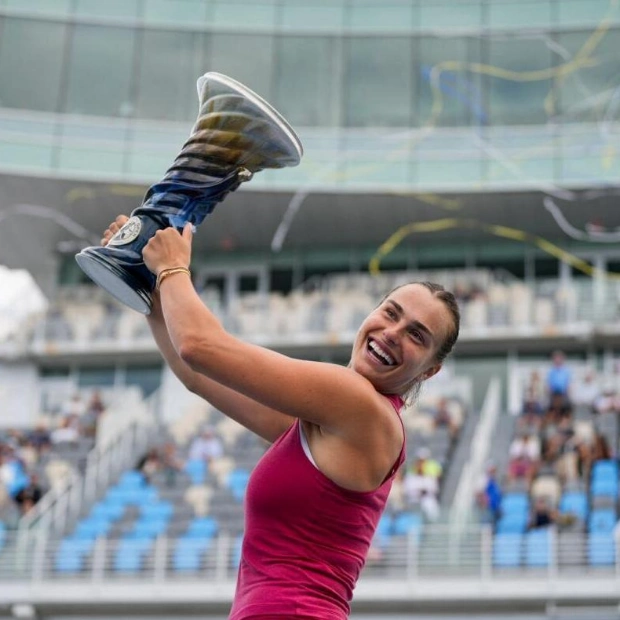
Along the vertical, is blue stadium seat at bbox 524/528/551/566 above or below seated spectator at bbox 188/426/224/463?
below

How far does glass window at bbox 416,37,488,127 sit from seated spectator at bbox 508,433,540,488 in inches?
383

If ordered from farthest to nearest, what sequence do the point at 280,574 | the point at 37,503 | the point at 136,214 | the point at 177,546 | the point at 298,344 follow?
the point at 298,344 < the point at 37,503 < the point at 177,546 < the point at 136,214 < the point at 280,574

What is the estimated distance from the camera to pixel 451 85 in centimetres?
2822

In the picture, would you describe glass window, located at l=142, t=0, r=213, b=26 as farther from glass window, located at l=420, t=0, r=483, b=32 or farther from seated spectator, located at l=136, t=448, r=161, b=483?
seated spectator, located at l=136, t=448, r=161, b=483

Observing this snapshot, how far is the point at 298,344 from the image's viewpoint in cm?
2836

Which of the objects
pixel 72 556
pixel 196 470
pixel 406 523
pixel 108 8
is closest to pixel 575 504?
pixel 406 523

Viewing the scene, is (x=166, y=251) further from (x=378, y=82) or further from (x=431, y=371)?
(x=378, y=82)

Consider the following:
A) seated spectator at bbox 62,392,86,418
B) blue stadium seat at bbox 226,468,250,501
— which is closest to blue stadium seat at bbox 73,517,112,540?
blue stadium seat at bbox 226,468,250,501

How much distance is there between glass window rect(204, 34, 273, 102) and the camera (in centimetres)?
2891

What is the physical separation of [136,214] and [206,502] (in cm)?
1725

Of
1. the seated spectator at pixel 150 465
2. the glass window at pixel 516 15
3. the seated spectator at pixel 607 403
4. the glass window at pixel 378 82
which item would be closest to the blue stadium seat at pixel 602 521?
the seated spectator at pixel 607 403

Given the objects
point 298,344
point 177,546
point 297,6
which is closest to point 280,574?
point 177,546

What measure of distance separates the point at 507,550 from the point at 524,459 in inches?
65.8

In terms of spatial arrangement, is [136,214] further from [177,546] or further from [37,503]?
[37,503]
